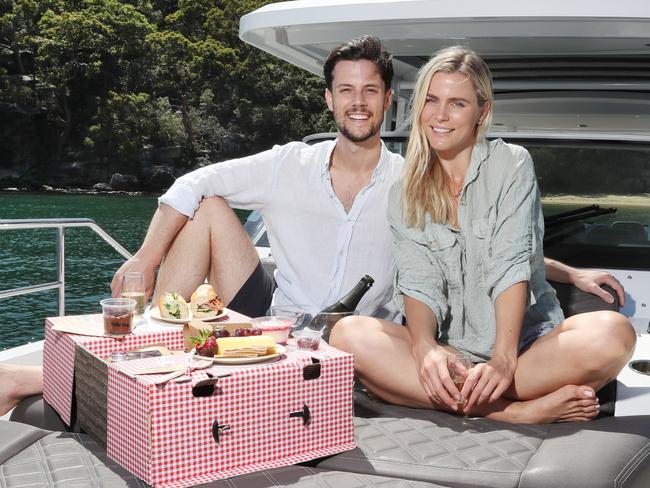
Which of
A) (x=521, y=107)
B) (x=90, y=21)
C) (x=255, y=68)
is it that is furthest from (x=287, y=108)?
(x=521, y=107)

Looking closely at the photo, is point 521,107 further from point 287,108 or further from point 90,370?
point 287,108

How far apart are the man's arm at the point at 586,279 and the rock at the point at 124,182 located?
3436cm

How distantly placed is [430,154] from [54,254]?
54.8ft

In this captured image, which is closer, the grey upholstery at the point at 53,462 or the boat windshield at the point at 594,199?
the grey upholstery at the point at 53,462

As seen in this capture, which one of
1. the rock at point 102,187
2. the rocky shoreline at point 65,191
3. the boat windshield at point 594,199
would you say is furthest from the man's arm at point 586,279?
the rock at point 102,187

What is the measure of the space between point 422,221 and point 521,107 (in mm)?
1846

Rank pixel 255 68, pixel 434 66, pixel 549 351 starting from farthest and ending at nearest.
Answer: pixel 255 68, pixel 434 66, pixel 549 351

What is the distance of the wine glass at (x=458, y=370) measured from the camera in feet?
6.73

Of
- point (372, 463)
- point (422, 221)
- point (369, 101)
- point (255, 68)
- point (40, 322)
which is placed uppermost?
point (255, 68)

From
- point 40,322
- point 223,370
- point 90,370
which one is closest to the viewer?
point 223,370

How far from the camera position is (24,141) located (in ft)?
118

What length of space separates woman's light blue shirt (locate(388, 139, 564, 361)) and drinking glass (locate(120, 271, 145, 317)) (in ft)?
2.50

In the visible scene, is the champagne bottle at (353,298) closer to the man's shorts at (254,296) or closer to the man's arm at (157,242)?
the man's shorts at (254,296)

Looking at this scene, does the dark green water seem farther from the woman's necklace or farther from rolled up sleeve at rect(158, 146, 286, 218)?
the woman's necklace
